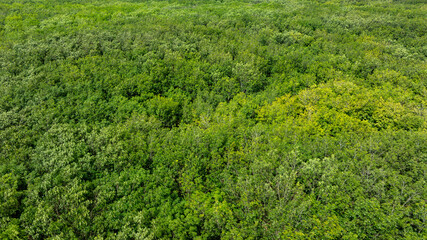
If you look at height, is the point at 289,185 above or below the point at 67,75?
below

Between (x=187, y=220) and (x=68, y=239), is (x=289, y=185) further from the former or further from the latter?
(x=68, y=239)

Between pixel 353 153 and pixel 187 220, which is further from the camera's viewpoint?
pixel 353 153

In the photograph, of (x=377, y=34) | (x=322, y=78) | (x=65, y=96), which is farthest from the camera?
(x=377, y=34)

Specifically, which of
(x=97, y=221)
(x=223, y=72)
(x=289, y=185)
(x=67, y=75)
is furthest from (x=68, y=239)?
(x=223, y=72)

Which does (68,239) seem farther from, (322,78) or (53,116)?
(322,78)

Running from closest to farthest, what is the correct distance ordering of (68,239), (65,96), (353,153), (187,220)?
1. (68,239)
2. (187,220)
3. (353,153)
4. (65,96)

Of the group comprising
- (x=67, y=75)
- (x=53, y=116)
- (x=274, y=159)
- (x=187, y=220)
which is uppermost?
(x=67, y=75)
